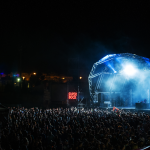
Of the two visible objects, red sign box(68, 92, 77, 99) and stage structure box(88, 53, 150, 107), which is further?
red sign box(68, 92, 77, 99)

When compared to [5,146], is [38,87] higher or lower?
higher

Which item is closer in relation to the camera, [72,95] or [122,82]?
[122,82]

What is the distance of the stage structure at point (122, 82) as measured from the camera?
86.6ft

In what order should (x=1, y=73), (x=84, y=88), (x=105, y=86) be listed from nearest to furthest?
(x=105, y=86) → (x=84, y=88) → (x=1, y=73)

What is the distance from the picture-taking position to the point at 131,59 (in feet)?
82.8

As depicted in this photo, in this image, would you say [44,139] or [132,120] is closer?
[44,139]

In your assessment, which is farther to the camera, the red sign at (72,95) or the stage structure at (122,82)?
the red sign at (72,95)

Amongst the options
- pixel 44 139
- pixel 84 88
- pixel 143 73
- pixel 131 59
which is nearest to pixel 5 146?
pixel 44 139

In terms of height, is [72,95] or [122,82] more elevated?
[122,82]

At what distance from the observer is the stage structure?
2641 cm

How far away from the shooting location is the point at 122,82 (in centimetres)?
3294

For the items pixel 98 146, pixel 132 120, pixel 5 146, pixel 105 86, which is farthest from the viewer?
pixel 105 86

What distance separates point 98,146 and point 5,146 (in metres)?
4.10

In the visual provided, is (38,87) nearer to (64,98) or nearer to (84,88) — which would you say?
(64,98)
